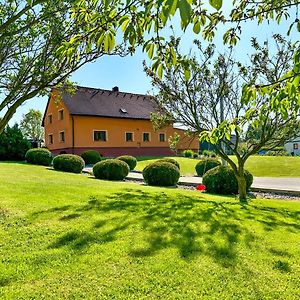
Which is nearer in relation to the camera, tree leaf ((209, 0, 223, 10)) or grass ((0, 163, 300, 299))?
tree leaf ((209, 0, 223, 10))

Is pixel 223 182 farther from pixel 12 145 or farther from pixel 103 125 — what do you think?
pixel 103 125

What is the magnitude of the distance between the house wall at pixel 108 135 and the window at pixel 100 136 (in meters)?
0.29

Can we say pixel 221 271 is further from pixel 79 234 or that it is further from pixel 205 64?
pixel 205 64

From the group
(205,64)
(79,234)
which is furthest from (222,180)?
(79,234)

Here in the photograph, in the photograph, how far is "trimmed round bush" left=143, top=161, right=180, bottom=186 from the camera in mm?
14891

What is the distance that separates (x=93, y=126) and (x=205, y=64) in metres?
24.5

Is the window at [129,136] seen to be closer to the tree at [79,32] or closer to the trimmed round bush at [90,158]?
the trimmed round bush at [90,158]

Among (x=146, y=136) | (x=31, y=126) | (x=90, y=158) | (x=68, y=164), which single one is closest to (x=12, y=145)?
(x=90, y=158)

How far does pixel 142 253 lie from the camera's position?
13.3 feet

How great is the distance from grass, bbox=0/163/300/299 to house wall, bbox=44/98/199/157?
25632 millimetres

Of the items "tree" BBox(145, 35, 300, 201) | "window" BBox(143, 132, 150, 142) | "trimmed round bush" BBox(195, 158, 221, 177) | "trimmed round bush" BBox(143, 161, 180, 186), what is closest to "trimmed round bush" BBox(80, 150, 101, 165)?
"trimmed round bush" BBox(195, 158, 221, 177)

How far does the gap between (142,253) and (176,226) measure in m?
1.49

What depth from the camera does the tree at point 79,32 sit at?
1882 millimetres

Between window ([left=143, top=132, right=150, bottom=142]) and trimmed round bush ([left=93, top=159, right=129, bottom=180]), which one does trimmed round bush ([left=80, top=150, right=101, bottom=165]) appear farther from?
window ([left=143, top=132, right=150, bottom=142])
